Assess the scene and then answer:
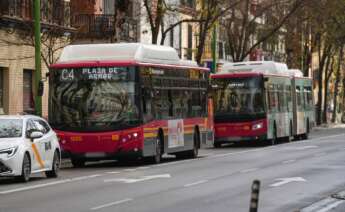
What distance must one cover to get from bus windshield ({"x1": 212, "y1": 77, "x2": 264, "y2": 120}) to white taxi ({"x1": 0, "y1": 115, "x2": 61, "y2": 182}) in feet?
60.5

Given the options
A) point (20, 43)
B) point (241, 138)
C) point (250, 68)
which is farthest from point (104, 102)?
point (250, 68)

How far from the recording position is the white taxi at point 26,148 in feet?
70.9

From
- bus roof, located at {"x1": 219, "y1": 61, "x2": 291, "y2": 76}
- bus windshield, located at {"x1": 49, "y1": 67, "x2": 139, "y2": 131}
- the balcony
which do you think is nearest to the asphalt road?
bus windshield, located at {"x1": 49, "y1": 67, "x2": 139, "y2": 131}

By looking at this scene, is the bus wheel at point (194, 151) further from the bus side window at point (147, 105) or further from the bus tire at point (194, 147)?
the bus side window at point (147, 105)

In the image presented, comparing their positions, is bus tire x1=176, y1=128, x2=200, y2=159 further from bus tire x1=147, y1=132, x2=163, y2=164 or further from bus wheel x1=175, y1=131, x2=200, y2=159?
bus tire x1=147, y1=132, x2=163, y2=164

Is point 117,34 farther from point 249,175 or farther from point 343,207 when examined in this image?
point 343,207

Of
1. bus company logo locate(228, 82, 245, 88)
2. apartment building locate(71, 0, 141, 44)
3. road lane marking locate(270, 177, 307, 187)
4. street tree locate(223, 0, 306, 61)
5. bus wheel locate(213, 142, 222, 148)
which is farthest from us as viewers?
street tree locate(223, 0, 306, 61)

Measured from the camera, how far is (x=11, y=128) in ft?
74.5

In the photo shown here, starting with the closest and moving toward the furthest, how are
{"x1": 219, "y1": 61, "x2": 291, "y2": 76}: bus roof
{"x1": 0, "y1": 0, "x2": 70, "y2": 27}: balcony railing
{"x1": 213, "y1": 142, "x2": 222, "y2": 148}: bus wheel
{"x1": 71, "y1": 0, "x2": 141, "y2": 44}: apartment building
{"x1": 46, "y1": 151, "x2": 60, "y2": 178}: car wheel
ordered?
{"x1": 46, "y1": 151, "x2": 60, "y2": 178}: car wheel
{"x1": 0, "y1": 0, "x2": 70, "y2": 27}: balcony railing
{"x1": 219, "y1": 61, "x2": 291, "y2": 76}: bus roof
{"x1": 213, "y1": 142, "x2": 222, "y2": 148}: bus wheel
{"x1": 71, "y1": 0, "x2": 141, "y2": 44}: apartment building

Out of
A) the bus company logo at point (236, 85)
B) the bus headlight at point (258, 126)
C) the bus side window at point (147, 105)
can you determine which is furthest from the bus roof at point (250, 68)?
the bus side window at point (147, 105)

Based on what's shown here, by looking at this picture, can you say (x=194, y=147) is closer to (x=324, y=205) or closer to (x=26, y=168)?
(x=26, y=168)

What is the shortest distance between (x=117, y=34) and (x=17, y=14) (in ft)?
14.2

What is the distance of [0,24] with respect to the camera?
1495 inches

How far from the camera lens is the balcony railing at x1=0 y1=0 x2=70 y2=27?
125 ft
